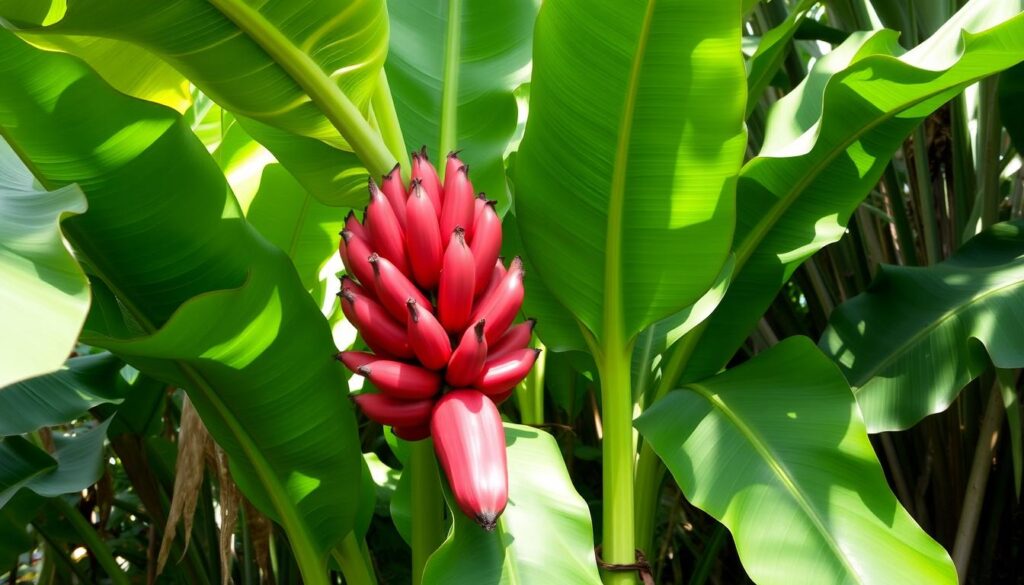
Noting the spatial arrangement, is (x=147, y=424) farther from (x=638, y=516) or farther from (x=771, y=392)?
(x=771, y=392)

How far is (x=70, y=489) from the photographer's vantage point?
1382mm

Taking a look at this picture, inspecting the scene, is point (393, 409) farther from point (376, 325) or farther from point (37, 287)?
point (37, 287)

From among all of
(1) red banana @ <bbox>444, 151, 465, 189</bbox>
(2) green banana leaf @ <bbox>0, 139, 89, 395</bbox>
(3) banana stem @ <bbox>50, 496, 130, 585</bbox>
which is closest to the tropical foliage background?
(2) green banana leaf @ <bbox>0, 139, 89, 395</bbox>

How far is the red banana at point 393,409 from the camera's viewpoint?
2.81ft

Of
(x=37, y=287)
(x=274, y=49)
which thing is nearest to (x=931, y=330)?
(x=274, y=49)

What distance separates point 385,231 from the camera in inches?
35.0

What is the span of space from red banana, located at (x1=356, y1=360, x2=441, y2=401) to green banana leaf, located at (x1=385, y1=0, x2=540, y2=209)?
36cm

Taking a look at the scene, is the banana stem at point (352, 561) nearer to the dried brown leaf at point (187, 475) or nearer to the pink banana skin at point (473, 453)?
the dried brown leaf at point (187, 475)

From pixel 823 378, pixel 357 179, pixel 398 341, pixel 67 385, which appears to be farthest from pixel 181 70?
pixel 823 378

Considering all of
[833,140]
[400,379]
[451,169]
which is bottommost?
[400,379]

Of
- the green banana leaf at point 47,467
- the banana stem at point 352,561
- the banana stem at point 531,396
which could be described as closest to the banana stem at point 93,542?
the green banana leaf at point 47,467

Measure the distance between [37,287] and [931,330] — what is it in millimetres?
1119

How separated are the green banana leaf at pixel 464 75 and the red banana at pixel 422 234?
27 centimetres

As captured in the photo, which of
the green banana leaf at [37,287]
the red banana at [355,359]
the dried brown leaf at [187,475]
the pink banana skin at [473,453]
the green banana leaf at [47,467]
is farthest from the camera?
the green banana leaf at [47,467]
